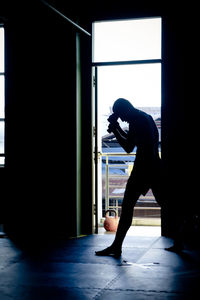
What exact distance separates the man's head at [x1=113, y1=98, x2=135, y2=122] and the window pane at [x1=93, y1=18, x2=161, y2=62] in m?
1.58

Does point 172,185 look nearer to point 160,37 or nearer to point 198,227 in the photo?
point 198,227

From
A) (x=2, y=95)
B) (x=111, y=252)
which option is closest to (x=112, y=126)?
(x=111, y=252)

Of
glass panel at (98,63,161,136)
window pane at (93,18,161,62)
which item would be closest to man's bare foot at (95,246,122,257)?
window pane at (93,18,161,62)

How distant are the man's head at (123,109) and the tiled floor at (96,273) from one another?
4.68ft

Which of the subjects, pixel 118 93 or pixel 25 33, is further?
pixel 118 93

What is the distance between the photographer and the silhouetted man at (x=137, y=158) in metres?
4.91

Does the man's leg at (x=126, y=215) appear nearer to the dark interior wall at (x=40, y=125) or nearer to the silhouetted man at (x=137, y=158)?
the silhouetted man at (x=137, y=158)

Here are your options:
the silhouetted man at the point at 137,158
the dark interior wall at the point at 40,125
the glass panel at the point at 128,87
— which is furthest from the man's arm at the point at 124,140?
the glass panel at the point at 128,87

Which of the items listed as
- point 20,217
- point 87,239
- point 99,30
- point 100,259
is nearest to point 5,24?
point 99,30

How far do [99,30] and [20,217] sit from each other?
273cm

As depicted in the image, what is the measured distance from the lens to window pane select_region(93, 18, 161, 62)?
6.35 metres

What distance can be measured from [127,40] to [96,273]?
3646mm

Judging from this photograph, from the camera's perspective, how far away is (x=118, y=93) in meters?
8.26

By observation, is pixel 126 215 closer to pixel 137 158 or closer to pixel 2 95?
pixel 137 158
